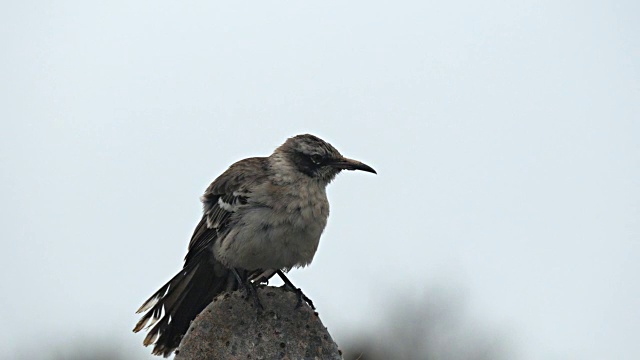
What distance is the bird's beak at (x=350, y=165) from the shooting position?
7980 mm

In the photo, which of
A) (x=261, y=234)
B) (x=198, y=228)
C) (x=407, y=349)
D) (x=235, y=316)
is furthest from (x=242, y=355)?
(x=407, y=349)

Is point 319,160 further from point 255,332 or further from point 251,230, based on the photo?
point 255,332

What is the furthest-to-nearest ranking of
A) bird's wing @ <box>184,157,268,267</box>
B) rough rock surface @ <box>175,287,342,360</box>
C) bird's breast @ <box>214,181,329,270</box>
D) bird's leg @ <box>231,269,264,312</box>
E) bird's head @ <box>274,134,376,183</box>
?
1. bird's head @ <box>274,134,376,183</box>
2. bird's wing @ <box>184,157,268,267</box>
3. bird's breast @ <box>214,181,329,270</box>
4. bird's leg @ <box>231,269,264,312</box>
5. rough rock surface @ <box>175,287,342,360</box>

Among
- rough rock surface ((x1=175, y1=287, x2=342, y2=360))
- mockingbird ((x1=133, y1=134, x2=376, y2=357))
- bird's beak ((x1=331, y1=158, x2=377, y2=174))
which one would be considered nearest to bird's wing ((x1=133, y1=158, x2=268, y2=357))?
mockingbird ((x1=133, y1=134, x2=376, y2=357))

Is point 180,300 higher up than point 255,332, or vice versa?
point 180,300

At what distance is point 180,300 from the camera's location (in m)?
7.82

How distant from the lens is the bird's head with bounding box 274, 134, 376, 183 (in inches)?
317

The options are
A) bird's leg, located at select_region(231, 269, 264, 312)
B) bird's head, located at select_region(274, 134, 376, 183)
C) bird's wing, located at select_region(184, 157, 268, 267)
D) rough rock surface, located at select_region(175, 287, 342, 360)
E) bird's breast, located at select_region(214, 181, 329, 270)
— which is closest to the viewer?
rough rock surface, located at select_region(175, 287, 342, 360)

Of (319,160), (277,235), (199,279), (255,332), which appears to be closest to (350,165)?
(319,160)

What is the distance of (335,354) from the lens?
6.74m

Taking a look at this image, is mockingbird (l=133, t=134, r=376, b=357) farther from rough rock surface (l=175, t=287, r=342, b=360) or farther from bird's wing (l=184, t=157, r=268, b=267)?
rough rock surface (l=175, t=287, r=342, b=360)

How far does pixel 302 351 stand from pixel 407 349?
634 centimetres

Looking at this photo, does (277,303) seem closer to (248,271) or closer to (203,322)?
Result: (203,322)

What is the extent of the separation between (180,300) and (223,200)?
776 mm
